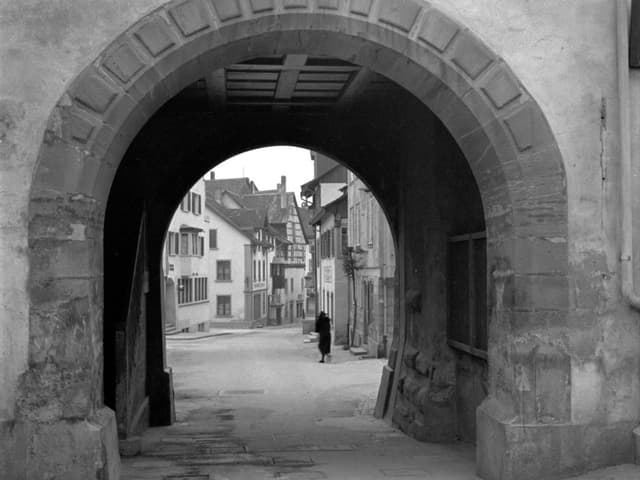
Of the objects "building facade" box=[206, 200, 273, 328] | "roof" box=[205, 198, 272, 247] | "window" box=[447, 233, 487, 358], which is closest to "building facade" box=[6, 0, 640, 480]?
"window" box=[447, 233, 487, 358]

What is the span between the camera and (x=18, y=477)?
5.40 metres

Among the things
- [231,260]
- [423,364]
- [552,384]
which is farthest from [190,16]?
[231,260]

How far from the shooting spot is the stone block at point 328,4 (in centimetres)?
598

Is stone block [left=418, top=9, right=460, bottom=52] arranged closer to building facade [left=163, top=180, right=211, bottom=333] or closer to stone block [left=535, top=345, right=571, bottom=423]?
stone block [left=535, top=345, right=571, bottom=423]

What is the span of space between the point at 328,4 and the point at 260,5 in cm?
51

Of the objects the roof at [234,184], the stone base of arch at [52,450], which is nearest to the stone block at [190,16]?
the stone base of arch at [52,450]

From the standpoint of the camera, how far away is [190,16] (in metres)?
5.82

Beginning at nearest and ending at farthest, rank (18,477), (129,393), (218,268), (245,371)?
(18,477) → (129,393) → (245,371) → (218,268)

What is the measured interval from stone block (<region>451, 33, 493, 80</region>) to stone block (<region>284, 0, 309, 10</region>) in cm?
116

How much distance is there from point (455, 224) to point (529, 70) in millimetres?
3641

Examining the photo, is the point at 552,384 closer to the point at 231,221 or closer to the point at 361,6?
the point at 361,6

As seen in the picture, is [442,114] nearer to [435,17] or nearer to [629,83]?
[435,17]

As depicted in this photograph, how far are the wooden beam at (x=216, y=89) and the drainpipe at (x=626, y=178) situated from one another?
16.8 ft

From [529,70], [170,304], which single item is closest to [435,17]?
[529,70]
